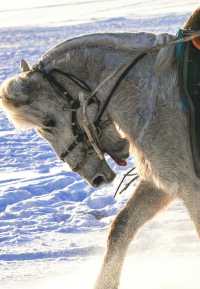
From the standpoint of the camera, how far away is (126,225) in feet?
15.2

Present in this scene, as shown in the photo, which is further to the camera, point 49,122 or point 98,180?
point 98,180

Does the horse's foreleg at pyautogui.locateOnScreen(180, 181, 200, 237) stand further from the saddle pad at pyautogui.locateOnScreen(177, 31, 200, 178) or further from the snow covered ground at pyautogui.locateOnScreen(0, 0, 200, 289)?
the snow covered ground at pyautogui.locateOnScreen(0, 0, 200, 289)

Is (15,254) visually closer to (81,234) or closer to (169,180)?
(81,234)

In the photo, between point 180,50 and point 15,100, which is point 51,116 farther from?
point 180,50

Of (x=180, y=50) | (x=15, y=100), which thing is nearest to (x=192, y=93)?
(x=180, y=50)

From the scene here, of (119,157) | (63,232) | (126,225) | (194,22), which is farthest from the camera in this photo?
(63,232)

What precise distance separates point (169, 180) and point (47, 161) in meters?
4.78

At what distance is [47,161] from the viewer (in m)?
8.64

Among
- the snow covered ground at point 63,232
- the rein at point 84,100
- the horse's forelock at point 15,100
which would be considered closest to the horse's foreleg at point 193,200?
the rein at point 84,100

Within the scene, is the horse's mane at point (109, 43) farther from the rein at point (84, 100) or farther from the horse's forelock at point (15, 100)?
the horse's forelock at point (15, 100)

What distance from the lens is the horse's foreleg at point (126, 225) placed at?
457cm

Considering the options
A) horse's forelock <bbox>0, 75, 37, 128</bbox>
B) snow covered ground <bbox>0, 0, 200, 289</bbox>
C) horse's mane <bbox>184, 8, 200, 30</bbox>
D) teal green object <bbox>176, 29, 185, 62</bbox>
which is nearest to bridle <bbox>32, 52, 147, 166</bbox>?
horse's forelock <bbox>0, 75, 37, 128</bbox>

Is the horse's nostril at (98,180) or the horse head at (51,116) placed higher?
the horse head at (51,116)

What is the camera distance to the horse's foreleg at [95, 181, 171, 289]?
457 centimetres
